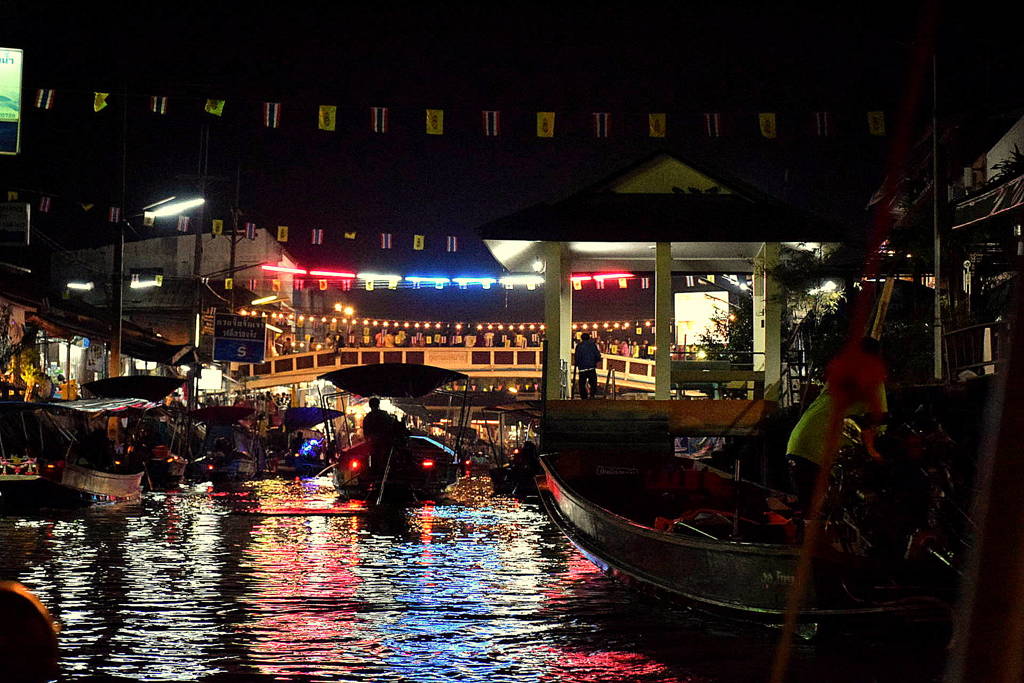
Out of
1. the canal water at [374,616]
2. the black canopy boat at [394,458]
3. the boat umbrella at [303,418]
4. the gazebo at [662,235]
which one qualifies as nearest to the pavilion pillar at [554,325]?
the gazebo at [662,235]

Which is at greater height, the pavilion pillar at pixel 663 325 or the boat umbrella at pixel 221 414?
the pavilion pillar at pixel 663 325

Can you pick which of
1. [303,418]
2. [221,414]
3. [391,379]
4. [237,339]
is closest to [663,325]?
[391,379]

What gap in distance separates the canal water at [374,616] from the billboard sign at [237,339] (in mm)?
18806

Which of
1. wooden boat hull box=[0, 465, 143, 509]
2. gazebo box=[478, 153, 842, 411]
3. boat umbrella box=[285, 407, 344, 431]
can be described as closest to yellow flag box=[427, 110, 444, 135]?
gazebo box=[478, 153, 842, 411]

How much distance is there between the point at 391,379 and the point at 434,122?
581 centimetres

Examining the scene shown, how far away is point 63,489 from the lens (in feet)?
66.9

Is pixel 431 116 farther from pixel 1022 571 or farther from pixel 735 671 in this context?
pixel 1022 571

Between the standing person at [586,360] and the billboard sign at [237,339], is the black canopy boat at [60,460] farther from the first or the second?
the billboard sign at [237,339]

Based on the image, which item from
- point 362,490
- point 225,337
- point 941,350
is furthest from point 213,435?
point 941,350

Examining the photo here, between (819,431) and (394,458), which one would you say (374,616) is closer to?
(819,431)

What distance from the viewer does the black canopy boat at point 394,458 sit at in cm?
2288

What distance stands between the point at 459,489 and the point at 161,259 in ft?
89.4

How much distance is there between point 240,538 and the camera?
52.7ft

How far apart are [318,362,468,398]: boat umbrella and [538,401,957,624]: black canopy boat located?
11.5 m
